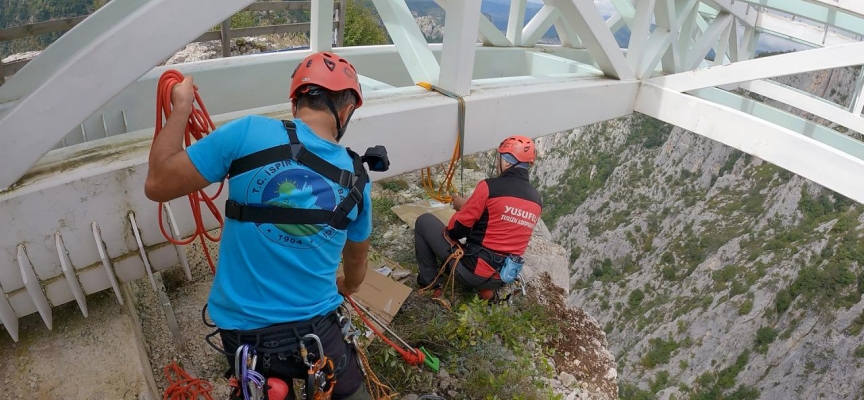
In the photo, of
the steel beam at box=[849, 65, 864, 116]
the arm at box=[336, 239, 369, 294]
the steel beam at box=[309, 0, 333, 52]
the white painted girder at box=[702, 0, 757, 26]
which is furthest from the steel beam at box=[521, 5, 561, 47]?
the arm at box=[336, 239, 369, 294]

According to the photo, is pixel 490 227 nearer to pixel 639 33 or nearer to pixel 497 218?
pixel 497 218

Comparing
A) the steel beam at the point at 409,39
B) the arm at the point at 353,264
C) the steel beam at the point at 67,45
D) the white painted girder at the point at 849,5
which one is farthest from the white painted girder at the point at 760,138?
the steel beam at the point at 67,45

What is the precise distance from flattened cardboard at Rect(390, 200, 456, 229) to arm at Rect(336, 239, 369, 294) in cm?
298

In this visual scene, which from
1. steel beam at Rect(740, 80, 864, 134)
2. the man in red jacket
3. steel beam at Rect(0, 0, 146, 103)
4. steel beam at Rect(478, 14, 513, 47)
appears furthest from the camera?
steel beam at Rect(740, 80, 864, 134)

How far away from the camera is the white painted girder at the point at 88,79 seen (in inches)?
86.9

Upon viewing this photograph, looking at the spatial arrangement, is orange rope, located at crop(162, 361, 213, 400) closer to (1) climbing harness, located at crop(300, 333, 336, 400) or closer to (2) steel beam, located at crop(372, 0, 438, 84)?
(1) climbing harness, located at crop(300, 333, 336, 400)

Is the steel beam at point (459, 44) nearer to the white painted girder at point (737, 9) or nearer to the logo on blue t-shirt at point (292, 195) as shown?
the logo on blue t-shirt at point (292, 195)

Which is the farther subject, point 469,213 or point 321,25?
point 321,25

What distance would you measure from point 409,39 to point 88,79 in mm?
2502

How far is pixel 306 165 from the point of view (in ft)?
6.27

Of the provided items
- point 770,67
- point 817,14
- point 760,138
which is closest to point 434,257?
point 760,138

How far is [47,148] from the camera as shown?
232 cm

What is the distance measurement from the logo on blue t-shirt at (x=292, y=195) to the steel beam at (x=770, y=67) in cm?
449

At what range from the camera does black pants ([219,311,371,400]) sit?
2205mm
